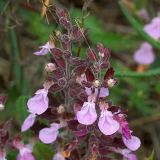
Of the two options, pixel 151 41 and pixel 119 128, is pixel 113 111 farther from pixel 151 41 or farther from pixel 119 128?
pixel 151 41

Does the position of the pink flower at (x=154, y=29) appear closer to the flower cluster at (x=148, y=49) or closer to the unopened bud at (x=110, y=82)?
the flower cluster at (x=148, y=49)

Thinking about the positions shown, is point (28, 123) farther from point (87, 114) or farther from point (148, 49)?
point (148, 49)

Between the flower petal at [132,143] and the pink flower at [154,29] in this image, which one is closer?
the flower petal at [132,143]

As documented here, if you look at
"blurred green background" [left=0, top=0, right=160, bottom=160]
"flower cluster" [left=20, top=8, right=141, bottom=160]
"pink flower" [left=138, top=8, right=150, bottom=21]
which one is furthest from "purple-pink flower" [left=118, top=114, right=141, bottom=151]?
"pink flower" [left=138, top=8, right=150, bottom=21]

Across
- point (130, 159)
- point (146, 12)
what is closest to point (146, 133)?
point (146, 12)

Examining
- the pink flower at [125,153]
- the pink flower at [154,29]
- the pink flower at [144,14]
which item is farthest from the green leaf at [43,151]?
the pink flower at [144,14]

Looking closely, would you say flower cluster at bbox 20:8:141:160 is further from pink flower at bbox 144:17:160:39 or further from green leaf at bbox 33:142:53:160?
pink flower at bbox 144:17:160:39
